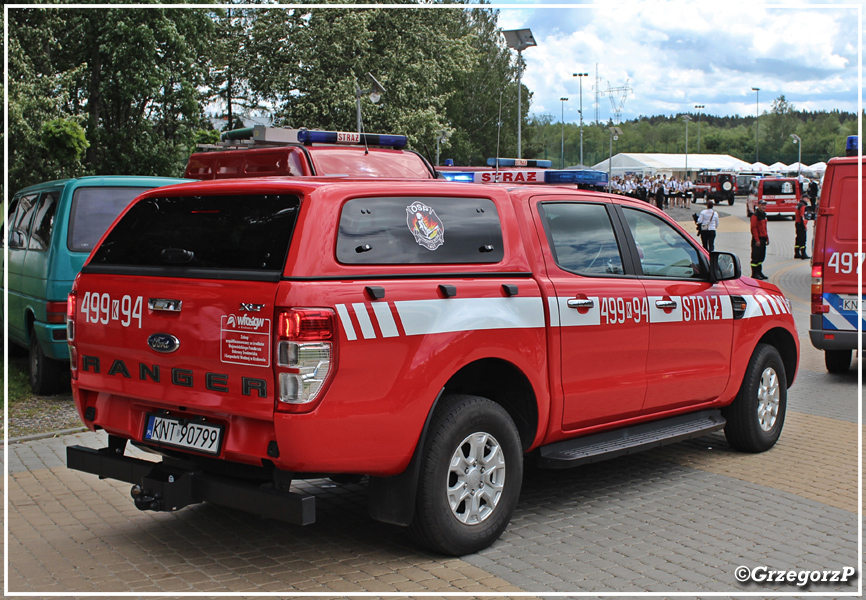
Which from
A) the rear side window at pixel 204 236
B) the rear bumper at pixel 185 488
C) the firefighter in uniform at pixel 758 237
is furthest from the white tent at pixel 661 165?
the rear bumper at pixel 185 488

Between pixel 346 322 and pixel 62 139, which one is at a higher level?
pixel 62 139

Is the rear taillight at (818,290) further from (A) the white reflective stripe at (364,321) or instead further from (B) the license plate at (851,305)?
(A) the white reflective stripe at (364,321)

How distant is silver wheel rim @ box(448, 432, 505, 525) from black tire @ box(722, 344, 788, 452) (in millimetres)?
2725

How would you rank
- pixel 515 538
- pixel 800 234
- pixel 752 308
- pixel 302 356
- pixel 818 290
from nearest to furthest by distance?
pixel 302 356 → pixel 515 538 → pixel 752 308 → pixel 818 290 → pixel 800 234

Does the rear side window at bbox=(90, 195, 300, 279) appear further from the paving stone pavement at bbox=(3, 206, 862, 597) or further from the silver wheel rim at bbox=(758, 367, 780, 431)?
the silver wheel rim at bbox=(758, 367, 780, 431)

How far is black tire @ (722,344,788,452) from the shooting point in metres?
6.77

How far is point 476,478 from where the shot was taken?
4.69 m

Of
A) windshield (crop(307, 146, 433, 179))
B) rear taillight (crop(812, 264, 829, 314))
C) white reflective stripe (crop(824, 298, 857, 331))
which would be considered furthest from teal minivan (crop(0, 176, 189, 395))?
white reflective stripe (crop(824, 298, 857, 331))

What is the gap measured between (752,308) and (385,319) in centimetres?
354

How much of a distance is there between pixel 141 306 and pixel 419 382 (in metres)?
1.43

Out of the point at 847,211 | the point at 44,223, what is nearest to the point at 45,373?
the point at 44,223

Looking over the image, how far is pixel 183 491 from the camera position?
436cm

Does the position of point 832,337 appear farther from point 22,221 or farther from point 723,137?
point 723,137

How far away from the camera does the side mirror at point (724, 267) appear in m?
6.39
